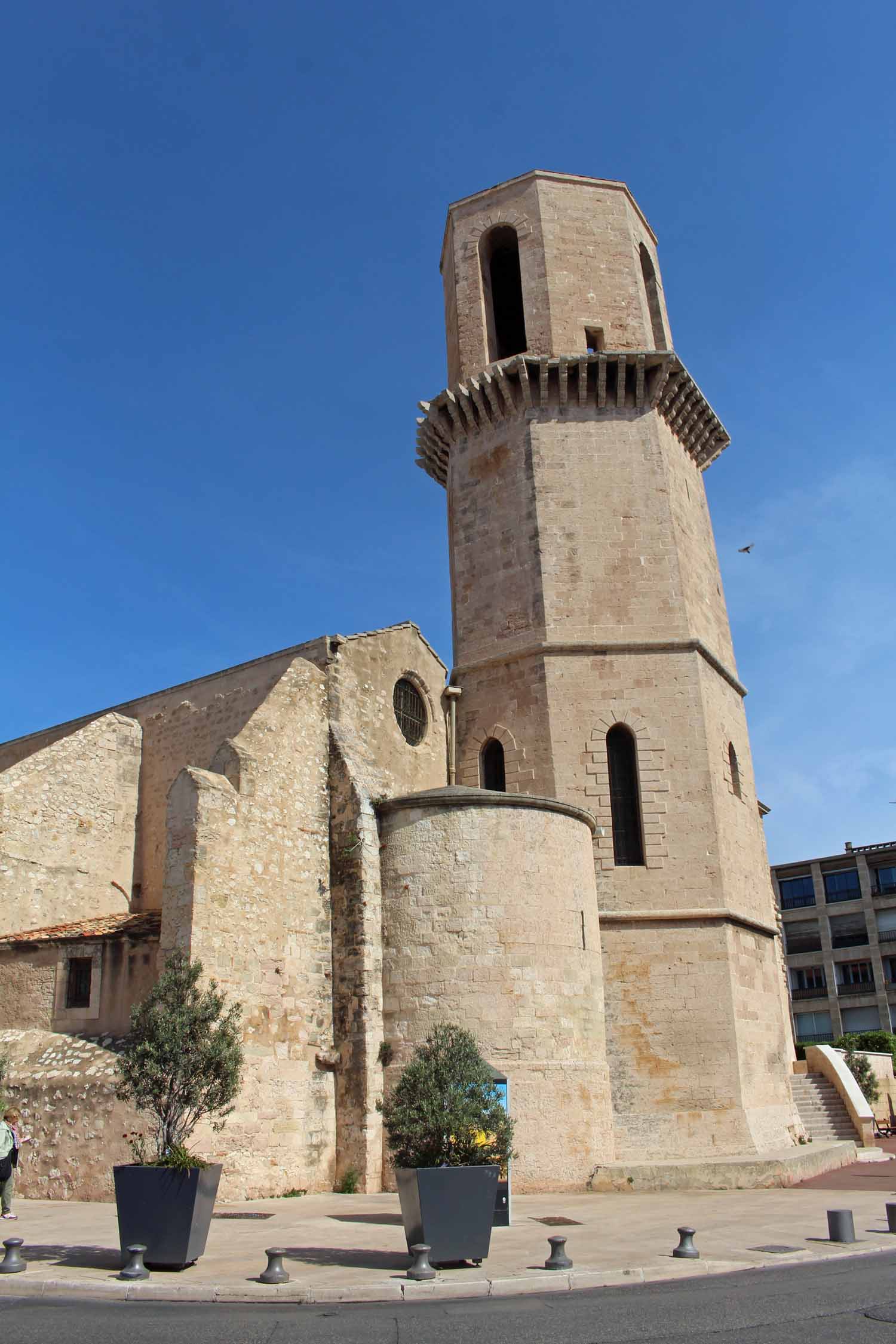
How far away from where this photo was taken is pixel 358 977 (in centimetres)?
1475

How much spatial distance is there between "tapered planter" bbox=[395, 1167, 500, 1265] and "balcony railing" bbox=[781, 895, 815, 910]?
56008mm

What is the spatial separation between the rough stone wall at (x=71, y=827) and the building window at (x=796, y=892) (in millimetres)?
49605

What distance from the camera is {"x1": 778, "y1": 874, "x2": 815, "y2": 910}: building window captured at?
2380 inches

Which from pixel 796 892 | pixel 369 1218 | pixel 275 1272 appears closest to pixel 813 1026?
pixel 796 892

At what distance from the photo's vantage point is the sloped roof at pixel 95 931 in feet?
49.1

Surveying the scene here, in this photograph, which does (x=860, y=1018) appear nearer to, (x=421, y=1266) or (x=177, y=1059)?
(x=421, y=1266)

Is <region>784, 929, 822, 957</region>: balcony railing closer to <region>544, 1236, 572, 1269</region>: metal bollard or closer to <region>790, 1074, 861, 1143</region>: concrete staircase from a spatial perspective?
<region>790, 1074, 861, 1143</region>: concrete staircase

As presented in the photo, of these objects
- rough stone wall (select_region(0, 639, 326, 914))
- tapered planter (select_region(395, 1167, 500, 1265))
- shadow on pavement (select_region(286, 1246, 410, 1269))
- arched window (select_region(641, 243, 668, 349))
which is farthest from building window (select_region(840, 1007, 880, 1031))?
tapered planter (select_region(395, 1167, 500, 1265))

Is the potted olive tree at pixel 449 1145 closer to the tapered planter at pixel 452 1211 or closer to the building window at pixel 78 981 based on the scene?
the tapered planter at pixel 452 1211

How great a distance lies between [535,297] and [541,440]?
3.25 meters

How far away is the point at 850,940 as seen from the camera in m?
58.0

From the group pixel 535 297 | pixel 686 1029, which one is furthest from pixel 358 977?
pixel 535 297

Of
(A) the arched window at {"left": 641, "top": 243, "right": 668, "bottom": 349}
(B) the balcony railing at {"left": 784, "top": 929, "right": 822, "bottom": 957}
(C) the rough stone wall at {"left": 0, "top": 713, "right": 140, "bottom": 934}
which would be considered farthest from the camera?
(B) the balcony railing at {"left": 784, "top": 929, "right": 822, "bottom": 957}

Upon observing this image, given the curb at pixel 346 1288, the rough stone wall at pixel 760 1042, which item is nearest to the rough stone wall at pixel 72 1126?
the curb at pixel 346 1288
